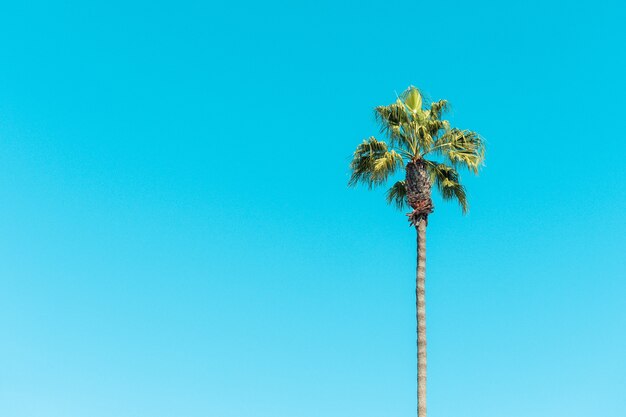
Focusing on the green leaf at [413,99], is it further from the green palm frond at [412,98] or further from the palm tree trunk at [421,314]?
the palm tree trunk at [421,314]

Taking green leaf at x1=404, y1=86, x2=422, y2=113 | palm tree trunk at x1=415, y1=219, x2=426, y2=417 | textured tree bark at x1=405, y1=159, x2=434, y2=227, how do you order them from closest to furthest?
palm tree trunk at x1=415, y1=219, x2=426, y2=417 → textured tree bark at x1=405, y1=159, x2=434, y2=227 → green leaf at x1=404, y1=86, x2=422, y2=113

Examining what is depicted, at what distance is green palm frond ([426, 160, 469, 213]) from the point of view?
2873 centimetres

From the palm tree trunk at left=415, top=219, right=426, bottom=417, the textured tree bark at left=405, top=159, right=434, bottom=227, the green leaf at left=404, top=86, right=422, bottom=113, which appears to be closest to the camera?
the palm tree trunk at left=415, top=219, right=426, bottom=417

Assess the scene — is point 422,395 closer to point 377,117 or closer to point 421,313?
point 421,313

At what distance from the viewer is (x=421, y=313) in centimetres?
2588

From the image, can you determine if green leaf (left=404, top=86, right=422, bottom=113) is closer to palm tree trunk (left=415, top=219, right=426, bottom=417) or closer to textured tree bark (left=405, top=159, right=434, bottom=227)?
textured tree bark (left=405, top=159, right=434, bottom=227)

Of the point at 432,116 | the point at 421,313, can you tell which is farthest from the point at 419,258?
the point at 432,116

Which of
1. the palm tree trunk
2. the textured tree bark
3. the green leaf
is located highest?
the green leaf

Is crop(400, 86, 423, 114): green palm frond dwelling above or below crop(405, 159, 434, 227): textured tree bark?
above

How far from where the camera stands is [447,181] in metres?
28.8

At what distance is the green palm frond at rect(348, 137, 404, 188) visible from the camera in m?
28.4

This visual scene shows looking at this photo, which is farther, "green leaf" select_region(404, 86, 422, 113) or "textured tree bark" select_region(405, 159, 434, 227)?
"green leaf" select_region(404, 86, 422, 113)

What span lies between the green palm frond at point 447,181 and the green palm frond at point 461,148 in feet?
1.37

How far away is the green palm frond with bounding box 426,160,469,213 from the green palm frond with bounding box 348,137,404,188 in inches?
45.2
